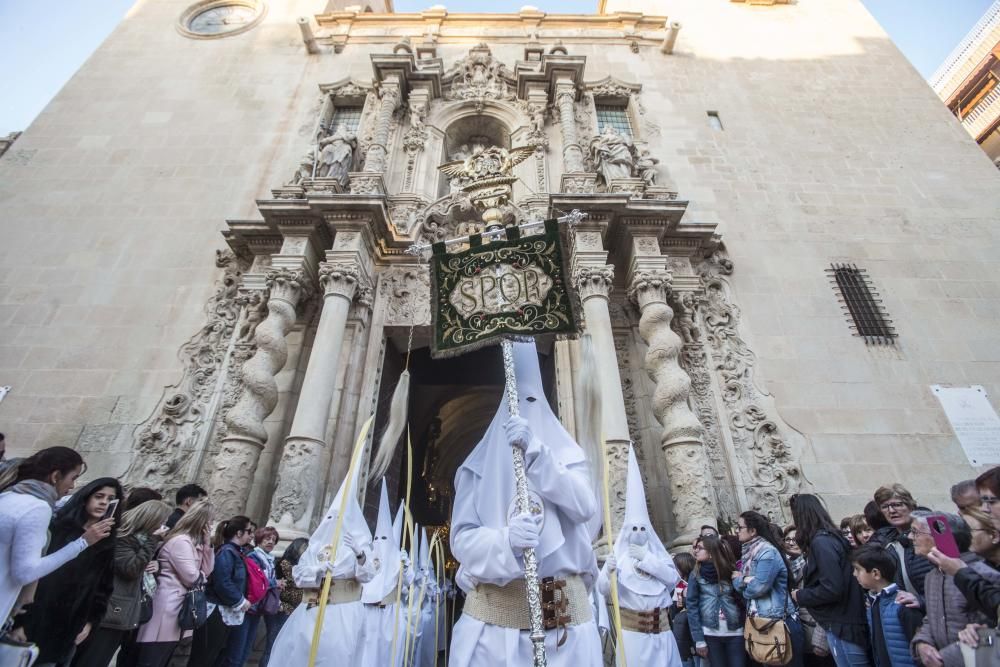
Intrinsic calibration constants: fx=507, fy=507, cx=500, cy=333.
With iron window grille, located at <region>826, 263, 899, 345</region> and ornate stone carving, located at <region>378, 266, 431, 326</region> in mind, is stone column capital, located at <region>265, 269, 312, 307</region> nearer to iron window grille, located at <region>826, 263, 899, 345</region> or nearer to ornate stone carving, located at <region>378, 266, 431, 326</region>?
ornate stone carving, located at <region>378, 266, 431, 326</region>

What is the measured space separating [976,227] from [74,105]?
835 inches

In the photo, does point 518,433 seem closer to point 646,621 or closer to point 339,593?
point 646,621

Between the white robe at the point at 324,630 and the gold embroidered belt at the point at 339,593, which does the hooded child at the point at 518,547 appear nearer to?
the white robe at the point at 324,630

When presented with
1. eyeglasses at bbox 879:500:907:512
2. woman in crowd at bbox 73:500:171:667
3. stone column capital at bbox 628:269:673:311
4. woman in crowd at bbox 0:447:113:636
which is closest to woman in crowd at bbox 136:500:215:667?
woman in crowd at bbox 73:500:171:667

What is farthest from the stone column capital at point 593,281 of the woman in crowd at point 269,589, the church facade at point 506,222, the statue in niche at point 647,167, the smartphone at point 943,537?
the smartphone at point 943,537

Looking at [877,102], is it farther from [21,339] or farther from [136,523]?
[21,339]

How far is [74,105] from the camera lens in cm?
1282

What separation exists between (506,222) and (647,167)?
369 cm

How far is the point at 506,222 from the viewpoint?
965 cm

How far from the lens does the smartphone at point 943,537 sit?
2.67m

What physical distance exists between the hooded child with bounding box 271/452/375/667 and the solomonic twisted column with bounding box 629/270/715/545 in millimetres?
4027

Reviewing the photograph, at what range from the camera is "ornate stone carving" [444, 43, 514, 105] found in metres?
12.9

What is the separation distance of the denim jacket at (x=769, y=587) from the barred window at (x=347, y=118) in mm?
12393

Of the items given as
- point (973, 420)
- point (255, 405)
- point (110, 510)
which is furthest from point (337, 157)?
point (973, 420)
